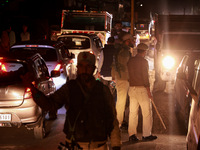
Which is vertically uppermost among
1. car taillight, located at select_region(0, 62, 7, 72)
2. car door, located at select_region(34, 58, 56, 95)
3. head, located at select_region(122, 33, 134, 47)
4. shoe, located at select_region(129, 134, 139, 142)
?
head, located at select_region(122, 33, 134, 47)

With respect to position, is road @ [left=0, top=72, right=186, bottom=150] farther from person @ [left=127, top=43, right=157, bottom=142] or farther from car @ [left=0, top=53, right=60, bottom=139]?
car @ [left=0, top=53, right=60, bottom=139]

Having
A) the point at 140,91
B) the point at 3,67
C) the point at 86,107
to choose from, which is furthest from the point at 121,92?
the point at 86,107

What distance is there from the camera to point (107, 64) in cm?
956

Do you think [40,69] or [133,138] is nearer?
[133,138]

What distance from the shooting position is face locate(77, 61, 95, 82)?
12.6 ft

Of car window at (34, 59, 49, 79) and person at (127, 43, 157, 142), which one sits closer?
person at (127, 43, 157, 142)

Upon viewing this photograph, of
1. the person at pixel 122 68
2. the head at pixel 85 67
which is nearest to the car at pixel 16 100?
the person at pixel 122 68

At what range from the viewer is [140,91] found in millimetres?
7469

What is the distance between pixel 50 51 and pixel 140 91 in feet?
13.5

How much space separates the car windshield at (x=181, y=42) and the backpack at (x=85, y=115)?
34.1 feet

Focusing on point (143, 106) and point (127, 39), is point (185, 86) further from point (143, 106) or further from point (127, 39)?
point (127, 39)

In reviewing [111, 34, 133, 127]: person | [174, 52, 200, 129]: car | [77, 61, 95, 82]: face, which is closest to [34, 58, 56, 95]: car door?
[111, 34, 133, 127]: person

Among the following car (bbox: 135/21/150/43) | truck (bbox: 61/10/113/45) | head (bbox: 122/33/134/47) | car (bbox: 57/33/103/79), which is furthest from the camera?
car (bbox: 135/21/150/43)

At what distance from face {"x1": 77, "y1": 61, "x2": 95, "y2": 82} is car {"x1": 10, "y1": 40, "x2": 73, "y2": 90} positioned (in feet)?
21.5
